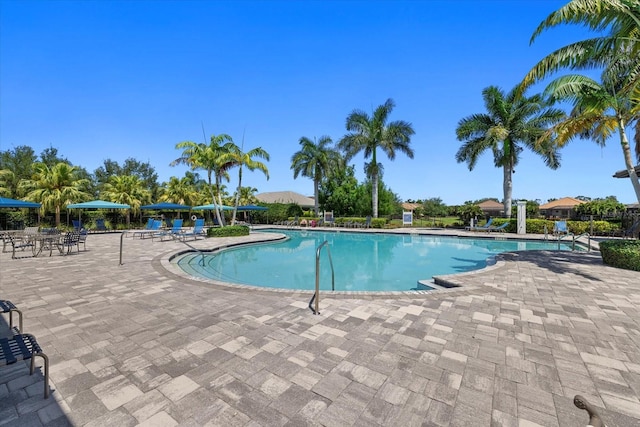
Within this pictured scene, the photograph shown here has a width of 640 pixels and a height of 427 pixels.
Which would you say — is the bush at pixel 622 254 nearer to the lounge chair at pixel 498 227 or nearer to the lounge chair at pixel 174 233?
the lounge chair at pixel 498 227

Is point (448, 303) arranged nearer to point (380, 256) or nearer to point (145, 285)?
point (145, 285)

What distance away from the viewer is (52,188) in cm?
1830

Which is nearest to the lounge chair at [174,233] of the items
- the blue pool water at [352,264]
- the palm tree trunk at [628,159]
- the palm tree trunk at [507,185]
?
the blue pool water at [352,264]

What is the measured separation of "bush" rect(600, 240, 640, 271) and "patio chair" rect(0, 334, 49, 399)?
11649mm

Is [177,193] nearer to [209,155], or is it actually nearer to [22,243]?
[209,155]

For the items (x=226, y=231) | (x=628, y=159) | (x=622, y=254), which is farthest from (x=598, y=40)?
(x=226, y=231)

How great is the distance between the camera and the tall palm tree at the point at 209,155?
52.9 ft

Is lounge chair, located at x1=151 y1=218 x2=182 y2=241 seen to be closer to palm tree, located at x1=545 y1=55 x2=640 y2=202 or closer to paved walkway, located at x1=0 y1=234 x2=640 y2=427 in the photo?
paved walkway, located at x1=0 y1=234 x2=640 y2=427

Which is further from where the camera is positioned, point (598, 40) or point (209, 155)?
point (209, 155)

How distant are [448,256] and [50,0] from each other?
15446 millimetres

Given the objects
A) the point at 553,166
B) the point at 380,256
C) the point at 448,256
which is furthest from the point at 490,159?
the point at 380,256

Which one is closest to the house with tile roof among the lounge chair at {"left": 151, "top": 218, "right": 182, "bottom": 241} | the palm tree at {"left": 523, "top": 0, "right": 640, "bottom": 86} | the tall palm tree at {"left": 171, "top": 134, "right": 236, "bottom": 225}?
the palm tree at {"left": 523, "top": 0, "right": 640, "bottom": 86}

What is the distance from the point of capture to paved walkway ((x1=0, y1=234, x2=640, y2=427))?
2.17 metres

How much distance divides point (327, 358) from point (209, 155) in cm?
1549
